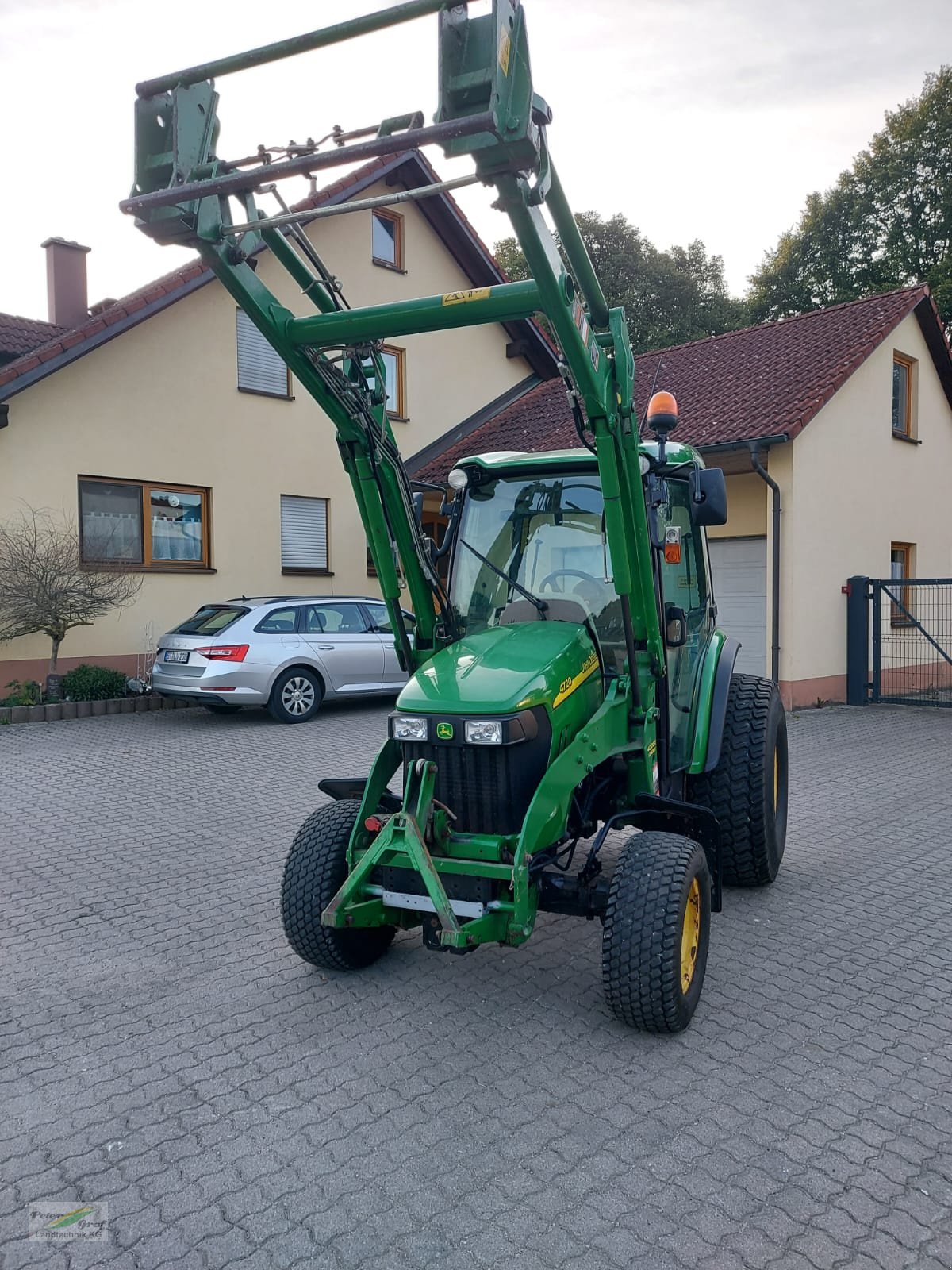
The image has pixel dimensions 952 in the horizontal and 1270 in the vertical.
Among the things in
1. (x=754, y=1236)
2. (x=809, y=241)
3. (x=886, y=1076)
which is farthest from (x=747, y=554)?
(x=809, y=241)

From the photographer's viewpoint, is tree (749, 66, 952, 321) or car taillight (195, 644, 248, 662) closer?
car taillight (195, 644, 248, 662)

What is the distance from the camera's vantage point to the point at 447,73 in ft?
8.92

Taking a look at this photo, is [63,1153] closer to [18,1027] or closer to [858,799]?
[18,1027]

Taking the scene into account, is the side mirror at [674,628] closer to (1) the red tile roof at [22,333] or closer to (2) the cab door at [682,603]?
(2) the cab door at [682,603]

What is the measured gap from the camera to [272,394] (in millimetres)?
15617

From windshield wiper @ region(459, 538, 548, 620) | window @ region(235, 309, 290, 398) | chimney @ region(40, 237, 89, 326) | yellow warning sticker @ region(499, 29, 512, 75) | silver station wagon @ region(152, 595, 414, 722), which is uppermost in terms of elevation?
chimney @ region(40, 237, 89, 326)

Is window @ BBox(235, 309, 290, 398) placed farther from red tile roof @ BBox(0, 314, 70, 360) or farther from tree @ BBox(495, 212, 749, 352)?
tree @ BBox(495, 212, 749, 352)

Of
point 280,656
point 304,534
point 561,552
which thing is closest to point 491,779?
point 561,552

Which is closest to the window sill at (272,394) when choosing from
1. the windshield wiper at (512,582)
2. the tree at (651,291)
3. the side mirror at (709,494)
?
the windshield wiper at (512,582)

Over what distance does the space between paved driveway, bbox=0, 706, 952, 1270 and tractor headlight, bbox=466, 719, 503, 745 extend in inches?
44.3

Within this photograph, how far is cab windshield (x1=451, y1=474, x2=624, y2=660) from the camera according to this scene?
15.1 ft

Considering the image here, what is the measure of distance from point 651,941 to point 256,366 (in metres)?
13.8

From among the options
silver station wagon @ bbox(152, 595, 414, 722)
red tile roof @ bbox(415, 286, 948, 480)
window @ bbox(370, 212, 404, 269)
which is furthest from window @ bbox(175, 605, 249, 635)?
window @ bbox(370, 212, 404, 269)

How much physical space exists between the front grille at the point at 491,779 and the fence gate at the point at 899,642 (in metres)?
11.0
